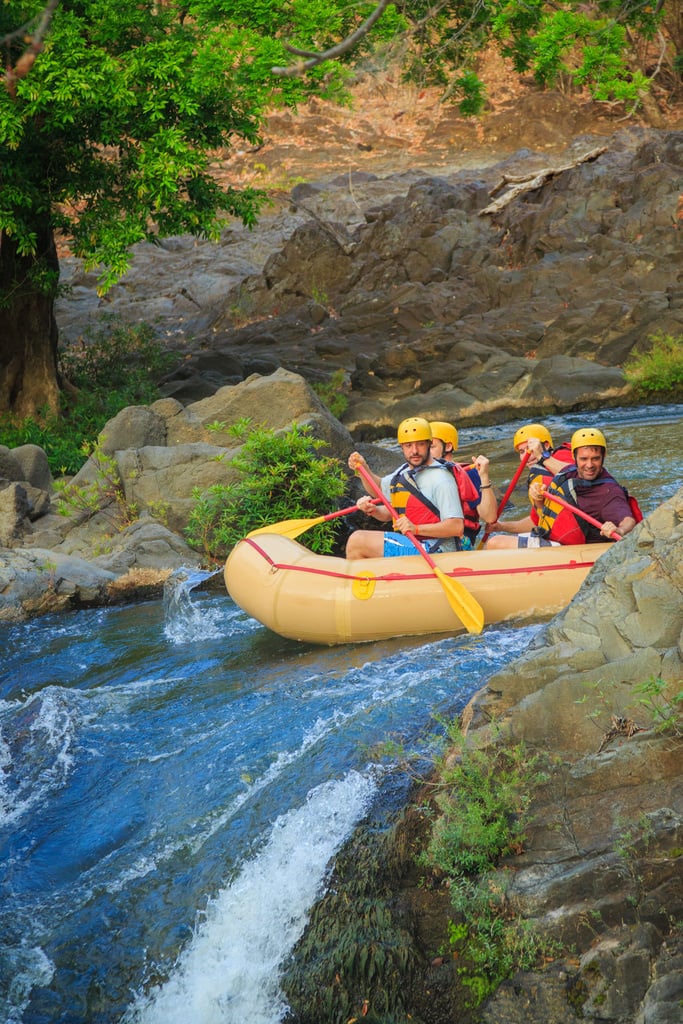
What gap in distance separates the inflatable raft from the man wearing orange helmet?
13.0 inches

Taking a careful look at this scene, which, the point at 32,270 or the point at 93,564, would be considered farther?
the point at 32,270

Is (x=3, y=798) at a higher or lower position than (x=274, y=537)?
lower

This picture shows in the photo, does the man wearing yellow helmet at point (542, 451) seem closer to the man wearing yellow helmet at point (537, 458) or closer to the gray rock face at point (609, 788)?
the man wearing yellow helmet at point (537, 458)

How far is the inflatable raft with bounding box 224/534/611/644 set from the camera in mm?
6645

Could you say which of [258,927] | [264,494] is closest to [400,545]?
[264,494]

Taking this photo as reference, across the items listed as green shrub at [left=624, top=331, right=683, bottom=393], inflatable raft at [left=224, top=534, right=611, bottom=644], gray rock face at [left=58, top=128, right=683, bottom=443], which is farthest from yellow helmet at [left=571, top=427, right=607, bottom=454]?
green shrub at [left=624, top=331, right=683, bottom=393]

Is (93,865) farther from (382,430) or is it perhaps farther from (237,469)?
(382,430)

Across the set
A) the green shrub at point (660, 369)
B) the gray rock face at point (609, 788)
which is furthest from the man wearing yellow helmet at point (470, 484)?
the green shrub at point (660, 369)

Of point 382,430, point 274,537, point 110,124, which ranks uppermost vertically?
point 110,124

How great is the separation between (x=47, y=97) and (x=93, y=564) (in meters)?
5.24

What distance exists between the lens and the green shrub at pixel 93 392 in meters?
13.8

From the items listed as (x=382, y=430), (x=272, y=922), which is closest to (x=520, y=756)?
(x=272, y=922)

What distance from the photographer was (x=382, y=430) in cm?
1686

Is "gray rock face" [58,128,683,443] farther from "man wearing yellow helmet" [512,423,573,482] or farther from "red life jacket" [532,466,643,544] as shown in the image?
"red life jacket" [532,466,643,544]
